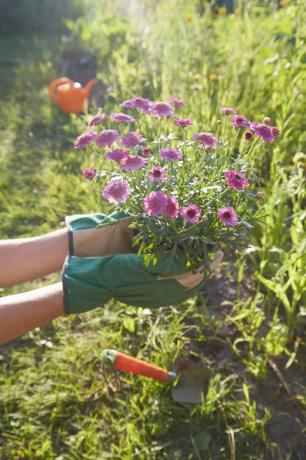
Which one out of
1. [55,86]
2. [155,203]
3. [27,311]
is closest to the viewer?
[155,203]

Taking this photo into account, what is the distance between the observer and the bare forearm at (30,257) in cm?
137

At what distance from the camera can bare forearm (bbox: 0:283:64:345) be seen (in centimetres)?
119

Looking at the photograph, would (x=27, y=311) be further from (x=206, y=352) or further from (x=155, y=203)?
(x=206, y=352)

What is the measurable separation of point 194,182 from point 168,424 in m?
0.80

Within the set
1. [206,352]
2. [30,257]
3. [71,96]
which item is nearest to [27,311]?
[30,257]

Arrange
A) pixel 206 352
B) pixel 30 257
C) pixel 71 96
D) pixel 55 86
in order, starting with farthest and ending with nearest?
pixel 55 86 → pixel 71 96 → pixel 206 352 → pixel 30 257

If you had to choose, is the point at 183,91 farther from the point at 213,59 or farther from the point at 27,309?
the point at 27,309

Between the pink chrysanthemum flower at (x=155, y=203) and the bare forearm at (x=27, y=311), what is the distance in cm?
40

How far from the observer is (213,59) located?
286 cm

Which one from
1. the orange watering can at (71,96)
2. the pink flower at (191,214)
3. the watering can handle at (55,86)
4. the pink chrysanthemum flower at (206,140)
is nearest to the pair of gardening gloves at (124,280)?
the pink flower at (191,214)

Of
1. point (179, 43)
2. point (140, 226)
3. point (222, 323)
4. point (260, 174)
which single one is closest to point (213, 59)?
point (179, 43)

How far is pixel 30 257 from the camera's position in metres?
1.39

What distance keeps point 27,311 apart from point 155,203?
0.50 meters

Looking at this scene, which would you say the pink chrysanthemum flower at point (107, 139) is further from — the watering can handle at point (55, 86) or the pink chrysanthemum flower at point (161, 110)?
the watering can handle at point (55, 86)
